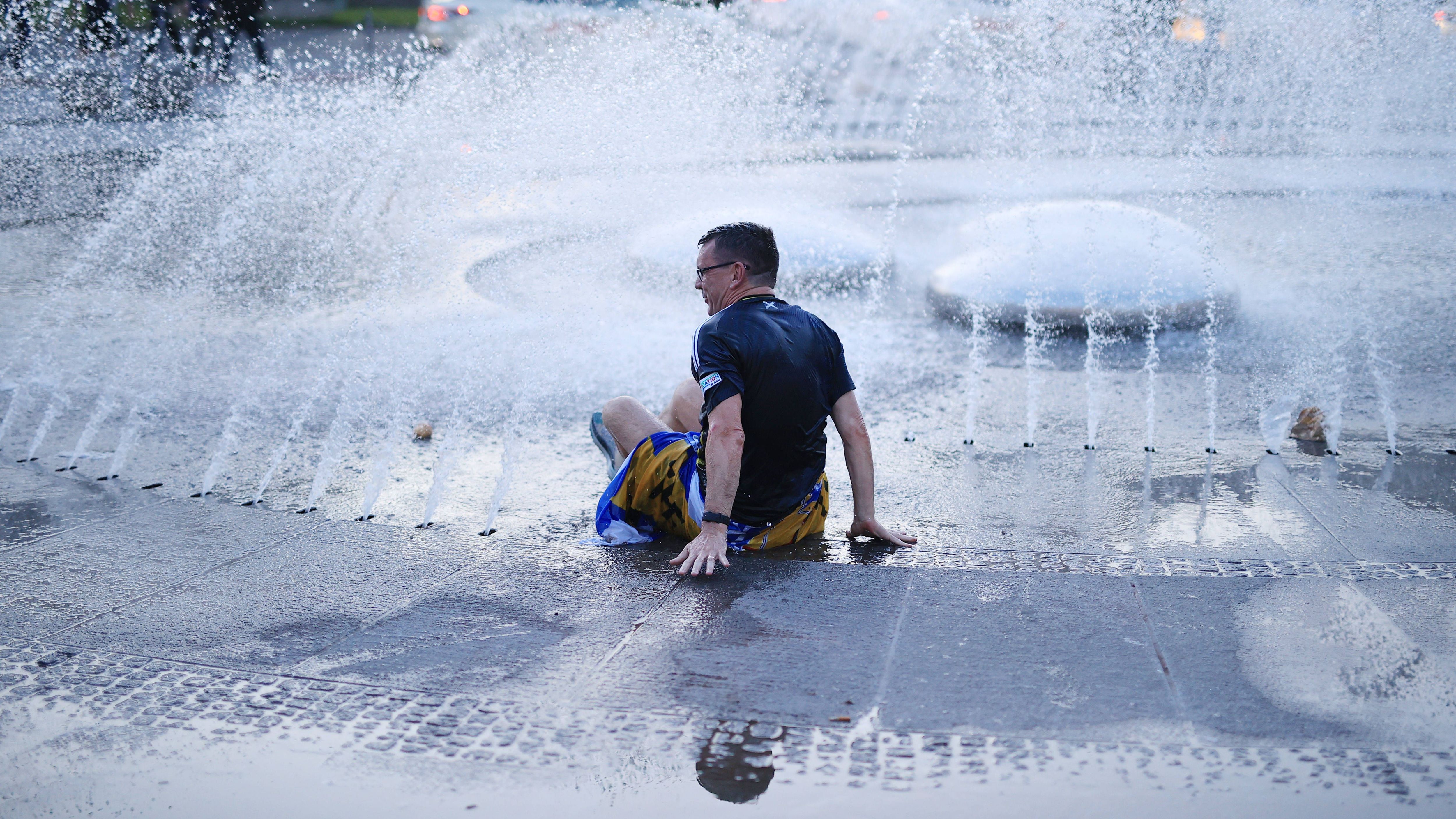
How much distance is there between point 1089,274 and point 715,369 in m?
4.95

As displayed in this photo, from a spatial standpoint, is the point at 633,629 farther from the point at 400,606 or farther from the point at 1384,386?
the point at 1384,386

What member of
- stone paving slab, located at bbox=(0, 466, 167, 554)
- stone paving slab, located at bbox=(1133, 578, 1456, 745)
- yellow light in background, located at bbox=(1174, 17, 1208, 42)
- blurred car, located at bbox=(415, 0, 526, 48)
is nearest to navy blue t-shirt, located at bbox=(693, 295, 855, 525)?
stone paving slab, located at bbox=(1133, 578, 1456, 745)

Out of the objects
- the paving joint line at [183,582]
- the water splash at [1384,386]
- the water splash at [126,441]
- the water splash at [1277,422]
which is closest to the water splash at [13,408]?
the water splash at [126,441]

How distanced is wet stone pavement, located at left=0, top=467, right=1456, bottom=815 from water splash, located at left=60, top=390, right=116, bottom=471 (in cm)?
137

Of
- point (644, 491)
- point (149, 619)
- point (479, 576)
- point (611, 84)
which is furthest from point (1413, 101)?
point (149, 619)

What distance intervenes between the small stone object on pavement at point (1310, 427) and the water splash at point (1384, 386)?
273 mm

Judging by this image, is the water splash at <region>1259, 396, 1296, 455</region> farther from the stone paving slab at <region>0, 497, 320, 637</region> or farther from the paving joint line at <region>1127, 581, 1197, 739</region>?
the stone paving slab at <region>0, 497, 320, 637</region>

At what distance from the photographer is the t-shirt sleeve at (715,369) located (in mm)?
3473

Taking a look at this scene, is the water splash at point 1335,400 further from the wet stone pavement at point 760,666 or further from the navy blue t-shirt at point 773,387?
the navy blue t-shirt at point 773,387

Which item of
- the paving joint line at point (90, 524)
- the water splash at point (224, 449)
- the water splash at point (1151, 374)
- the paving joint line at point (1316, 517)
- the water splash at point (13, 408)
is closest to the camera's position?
the paving joint line at point (1316, 517)

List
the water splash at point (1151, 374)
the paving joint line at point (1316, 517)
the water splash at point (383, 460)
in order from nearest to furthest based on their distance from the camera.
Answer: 1. the paving joint line at point (1316, 517)
2. the water splash at point (383, 460)
3. the water splash at point (1151, 374)

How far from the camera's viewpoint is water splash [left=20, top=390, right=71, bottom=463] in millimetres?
5234

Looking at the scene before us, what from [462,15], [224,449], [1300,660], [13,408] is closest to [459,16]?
[462,15]

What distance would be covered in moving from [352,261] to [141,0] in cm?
984
